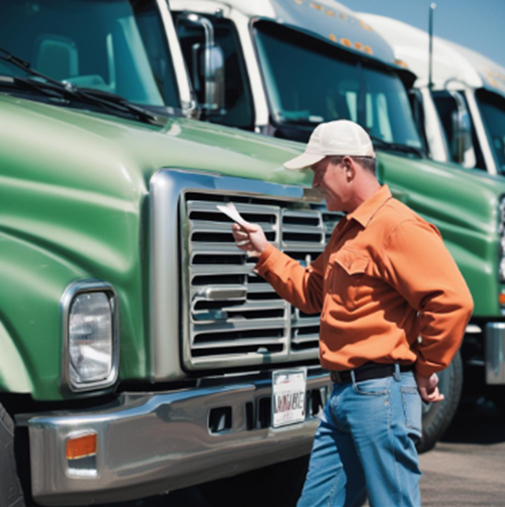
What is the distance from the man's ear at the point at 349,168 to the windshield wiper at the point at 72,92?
1.59 meters

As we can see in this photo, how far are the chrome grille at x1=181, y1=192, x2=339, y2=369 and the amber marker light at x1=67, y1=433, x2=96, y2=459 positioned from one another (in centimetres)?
54

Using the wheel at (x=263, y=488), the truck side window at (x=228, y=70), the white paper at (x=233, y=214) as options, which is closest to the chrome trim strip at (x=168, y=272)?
the white paper at (x=233, y=214)

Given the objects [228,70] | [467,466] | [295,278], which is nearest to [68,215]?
[295,278]

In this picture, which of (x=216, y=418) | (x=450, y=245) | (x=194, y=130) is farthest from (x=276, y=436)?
(x=450, y=245)

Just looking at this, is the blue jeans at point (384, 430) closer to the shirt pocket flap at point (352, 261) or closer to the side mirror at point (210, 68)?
the shirt pocket flap at point (352, 261)

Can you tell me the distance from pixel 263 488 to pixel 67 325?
2.03 meters

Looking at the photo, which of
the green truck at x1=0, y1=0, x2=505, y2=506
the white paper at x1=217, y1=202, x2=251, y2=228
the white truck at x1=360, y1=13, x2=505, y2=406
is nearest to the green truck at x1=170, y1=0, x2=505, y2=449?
the white truck at x1=360, y1=13, x2=505, y2=406

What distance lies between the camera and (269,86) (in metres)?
6.54

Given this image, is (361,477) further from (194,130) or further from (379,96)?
(379,96)

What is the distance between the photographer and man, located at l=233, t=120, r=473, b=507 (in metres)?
3.07

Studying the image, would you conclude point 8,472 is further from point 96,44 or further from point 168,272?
point 96,44

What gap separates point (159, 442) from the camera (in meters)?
3.49

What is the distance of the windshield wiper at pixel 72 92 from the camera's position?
4.45 m

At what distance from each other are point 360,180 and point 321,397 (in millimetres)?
1344
